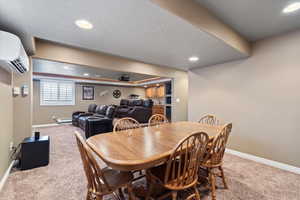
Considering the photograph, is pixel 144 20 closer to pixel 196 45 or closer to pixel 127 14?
pixel 127 14

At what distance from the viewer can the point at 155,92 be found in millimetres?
8852

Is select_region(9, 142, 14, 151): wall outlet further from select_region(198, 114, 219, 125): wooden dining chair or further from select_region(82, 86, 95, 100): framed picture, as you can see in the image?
select_region(82, 86, 95, 100): framed picture

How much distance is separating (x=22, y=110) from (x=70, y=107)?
506 cm

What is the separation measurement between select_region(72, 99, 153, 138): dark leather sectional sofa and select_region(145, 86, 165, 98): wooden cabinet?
1.57 m

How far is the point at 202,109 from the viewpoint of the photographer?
375 cm

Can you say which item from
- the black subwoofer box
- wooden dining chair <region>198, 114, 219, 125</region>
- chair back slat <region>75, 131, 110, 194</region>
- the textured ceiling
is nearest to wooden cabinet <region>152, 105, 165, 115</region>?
the textured ceiling

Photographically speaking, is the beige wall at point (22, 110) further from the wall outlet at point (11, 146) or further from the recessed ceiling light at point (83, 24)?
the recessed ceiling light at point (83, 24)

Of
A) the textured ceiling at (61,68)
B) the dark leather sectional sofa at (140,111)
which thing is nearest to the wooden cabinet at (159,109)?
the dark leather sectional sofa at (140,111)

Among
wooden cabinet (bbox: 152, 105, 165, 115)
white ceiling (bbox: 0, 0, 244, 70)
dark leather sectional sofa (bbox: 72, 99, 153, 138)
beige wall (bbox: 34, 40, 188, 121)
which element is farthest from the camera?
wooden cabinet (bbox: 152, 105, 165, 115)

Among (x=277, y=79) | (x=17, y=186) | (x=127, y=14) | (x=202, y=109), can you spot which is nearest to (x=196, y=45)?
(x=127, y=14)

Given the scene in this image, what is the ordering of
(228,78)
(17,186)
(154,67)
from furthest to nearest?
(154,67), (228,78), (17,186)

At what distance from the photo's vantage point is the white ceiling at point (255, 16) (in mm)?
1622

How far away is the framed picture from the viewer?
7636 millimetres

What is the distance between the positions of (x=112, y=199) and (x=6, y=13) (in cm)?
241
